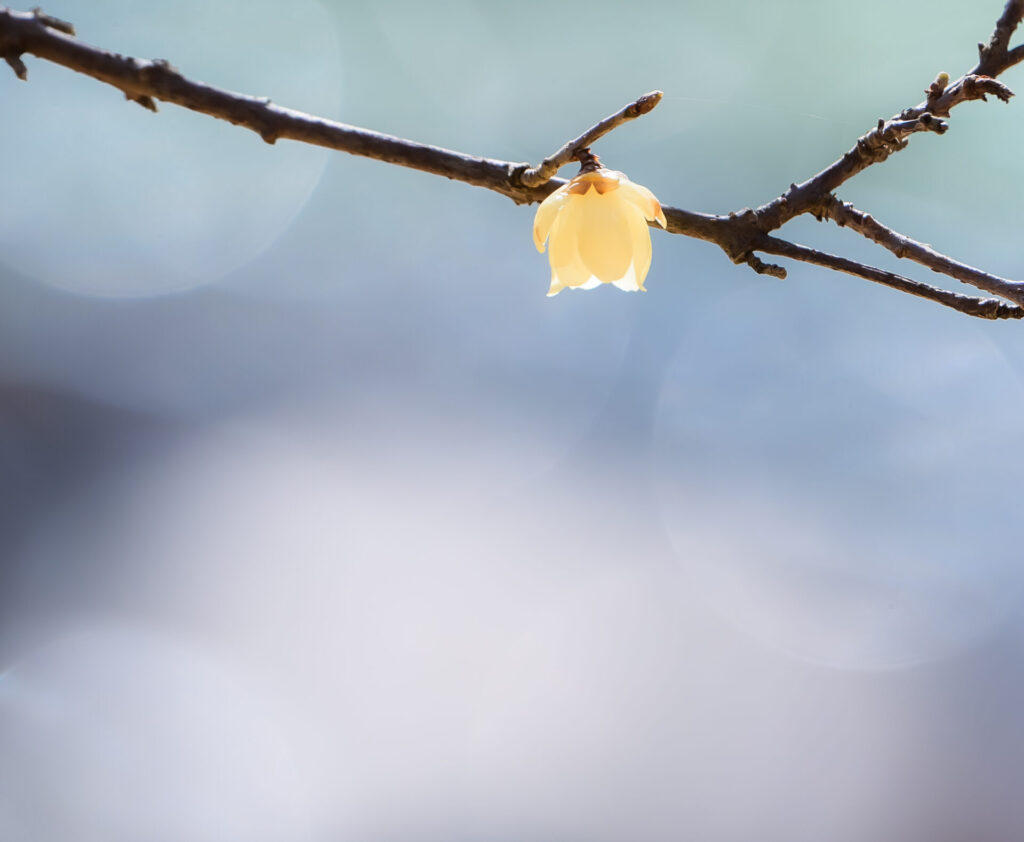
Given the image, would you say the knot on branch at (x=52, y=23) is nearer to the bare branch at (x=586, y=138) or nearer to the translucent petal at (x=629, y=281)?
the bare branch at (x=586, y=138)

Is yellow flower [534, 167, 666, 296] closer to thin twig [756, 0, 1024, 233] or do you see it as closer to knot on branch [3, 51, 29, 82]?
thin twig [756, 0, 1024, 233]

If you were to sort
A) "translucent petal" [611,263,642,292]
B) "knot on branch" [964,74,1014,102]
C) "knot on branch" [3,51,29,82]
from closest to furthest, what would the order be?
1. "knot on branch" [3,51,29,82]
2. "knot on branch" [964,74,1014,102]
3. "translucent petal" [611,263,642,292]

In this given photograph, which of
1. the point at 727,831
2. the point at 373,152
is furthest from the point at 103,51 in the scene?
the point at 727,831

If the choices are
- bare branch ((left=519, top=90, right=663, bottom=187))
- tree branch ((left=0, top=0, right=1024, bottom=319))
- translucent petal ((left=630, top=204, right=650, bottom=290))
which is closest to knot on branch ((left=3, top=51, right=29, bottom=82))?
tree branch ((left=0, top=0, right=1024, bottom=319))

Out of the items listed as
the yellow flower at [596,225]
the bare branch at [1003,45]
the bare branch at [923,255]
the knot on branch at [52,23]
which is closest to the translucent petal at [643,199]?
the yellow flower at [596,225]

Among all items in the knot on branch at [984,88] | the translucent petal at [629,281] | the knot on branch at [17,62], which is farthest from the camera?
the translucent petal at [629,281]

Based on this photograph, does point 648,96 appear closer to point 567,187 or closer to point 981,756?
point 567,187
